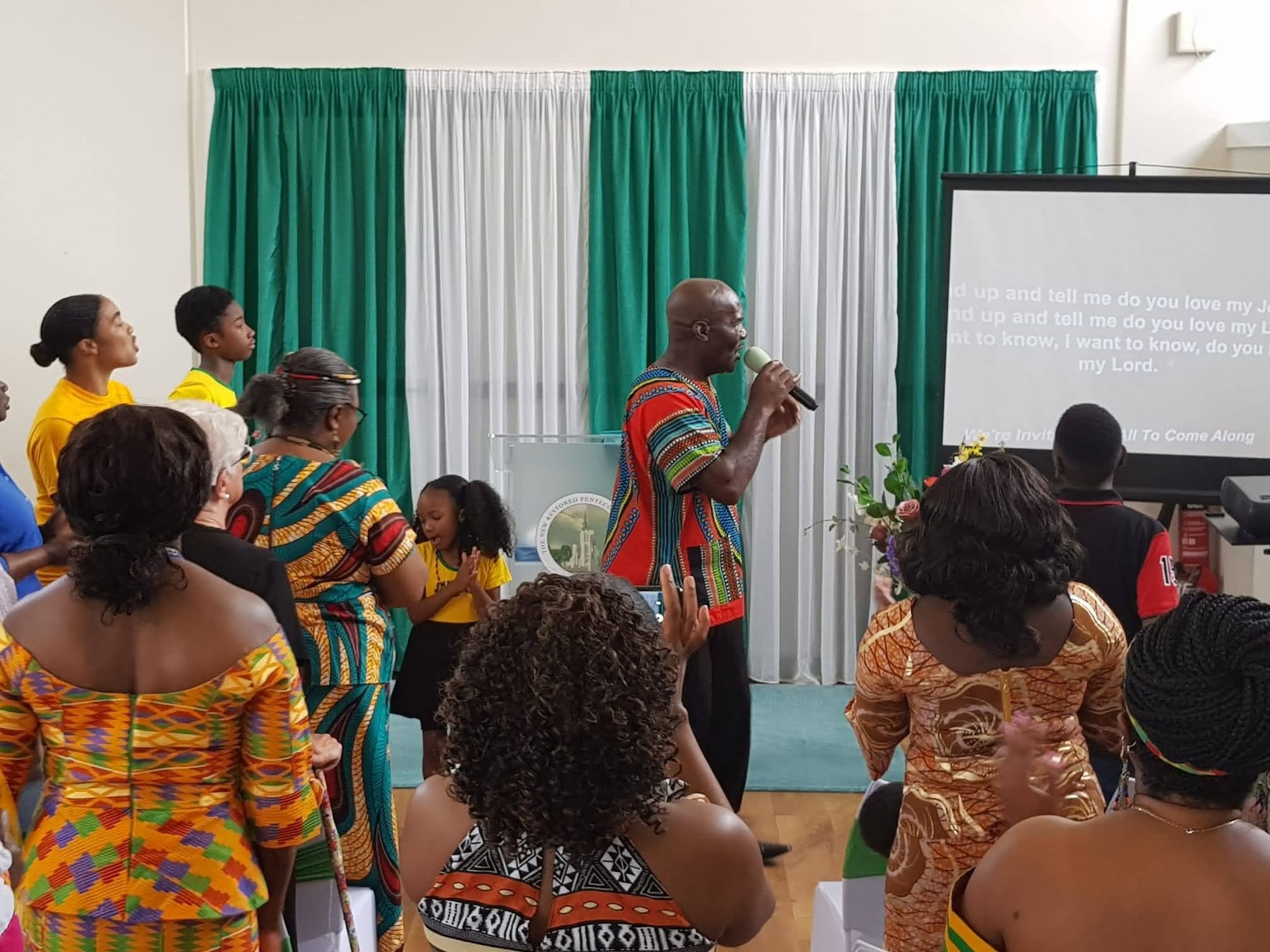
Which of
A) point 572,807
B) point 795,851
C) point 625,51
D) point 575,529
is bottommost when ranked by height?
point 795,851

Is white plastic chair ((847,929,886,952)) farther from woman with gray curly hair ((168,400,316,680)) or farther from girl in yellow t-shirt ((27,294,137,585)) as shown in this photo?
girl in yellow t-shirt ((27,294,137,585))

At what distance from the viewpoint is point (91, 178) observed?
15.0 ft

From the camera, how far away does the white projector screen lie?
4.47 metres

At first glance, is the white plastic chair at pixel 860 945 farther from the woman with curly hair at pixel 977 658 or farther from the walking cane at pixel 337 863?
the walking cane at pixel 337 863

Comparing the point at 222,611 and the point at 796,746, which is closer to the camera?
the point at 222,611

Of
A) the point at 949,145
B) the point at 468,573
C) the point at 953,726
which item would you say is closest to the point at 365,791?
the point at 468,573

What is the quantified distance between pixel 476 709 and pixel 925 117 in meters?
4.23

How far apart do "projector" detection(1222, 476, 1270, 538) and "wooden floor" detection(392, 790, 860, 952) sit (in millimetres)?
1600

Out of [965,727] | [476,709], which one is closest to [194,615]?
[476,709]

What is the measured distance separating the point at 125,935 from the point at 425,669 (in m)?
1.57

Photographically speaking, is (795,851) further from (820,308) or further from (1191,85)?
(1191,85)

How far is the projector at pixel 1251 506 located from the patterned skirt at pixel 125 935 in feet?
4.53

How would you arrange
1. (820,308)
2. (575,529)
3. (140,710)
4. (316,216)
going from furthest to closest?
(820,308)
(316,216)
(575,529)
(140,710)

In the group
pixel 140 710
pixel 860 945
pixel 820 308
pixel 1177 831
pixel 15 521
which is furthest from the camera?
pixel 820 308
